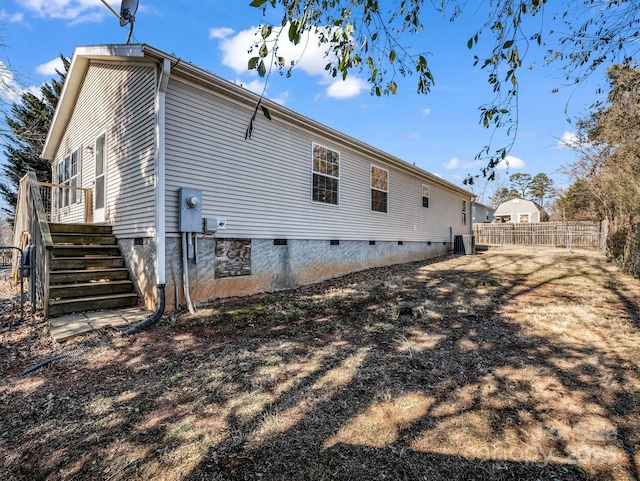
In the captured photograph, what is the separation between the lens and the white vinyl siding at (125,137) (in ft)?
18.7

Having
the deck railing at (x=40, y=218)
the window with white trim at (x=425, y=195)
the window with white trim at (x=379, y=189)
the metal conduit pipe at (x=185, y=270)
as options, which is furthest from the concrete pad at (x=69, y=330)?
the window with white trim at (x=425, y=195)

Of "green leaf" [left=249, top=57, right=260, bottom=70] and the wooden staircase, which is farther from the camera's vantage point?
the wooden staircase

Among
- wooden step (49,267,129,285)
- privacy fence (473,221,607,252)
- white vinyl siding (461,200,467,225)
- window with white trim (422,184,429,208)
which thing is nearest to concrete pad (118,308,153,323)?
wooden step (49,267,129,285)

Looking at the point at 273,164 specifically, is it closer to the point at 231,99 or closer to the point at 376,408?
the point at 231,99

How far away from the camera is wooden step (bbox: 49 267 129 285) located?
5.34 meters

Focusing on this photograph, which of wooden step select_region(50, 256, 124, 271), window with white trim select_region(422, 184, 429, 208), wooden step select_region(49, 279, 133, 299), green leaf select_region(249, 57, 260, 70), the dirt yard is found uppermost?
window with white trim select_region(422, 184, 429, 208)

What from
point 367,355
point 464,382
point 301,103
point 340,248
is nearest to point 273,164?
point 301,103

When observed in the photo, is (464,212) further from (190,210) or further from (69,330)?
(69,330)

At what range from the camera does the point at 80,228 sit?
6.55 meters

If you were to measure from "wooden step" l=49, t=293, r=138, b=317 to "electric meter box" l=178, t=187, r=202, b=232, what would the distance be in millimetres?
1621

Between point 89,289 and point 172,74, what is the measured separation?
13.0ft

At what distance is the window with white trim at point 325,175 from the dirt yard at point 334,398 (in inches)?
157

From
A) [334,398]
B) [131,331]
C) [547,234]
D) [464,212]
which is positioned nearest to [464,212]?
[464,212]

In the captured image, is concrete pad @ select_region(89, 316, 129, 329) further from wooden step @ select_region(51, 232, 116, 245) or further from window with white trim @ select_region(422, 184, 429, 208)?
window with white trim @ select_region(422, 184, 429, 208)
